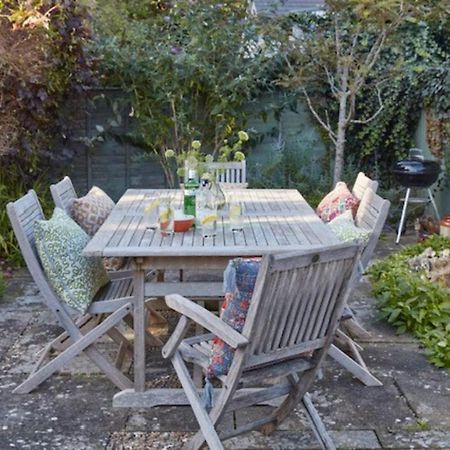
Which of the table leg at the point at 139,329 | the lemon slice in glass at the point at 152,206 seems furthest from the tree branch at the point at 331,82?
the table leg at the point at 139,329

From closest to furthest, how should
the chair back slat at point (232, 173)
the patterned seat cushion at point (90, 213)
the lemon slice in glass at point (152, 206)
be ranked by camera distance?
the lemon slice in glass at point (152, 206), the patterned seat cushion at point (90, 213), the chair back slat at point (232, 173)

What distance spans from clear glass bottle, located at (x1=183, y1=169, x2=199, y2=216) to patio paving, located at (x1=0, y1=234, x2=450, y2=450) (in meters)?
0.87

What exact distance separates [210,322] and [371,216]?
1.73 metres

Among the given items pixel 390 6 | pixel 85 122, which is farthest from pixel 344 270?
pixel 85 122

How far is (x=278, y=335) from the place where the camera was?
2.85 m

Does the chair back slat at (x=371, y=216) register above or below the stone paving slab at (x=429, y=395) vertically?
above

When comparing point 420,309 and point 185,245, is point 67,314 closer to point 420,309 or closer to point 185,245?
point 185,245

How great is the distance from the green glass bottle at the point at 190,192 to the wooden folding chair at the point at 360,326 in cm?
96

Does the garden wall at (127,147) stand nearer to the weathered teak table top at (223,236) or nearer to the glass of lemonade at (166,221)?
the weathered teak table top at (223,236)

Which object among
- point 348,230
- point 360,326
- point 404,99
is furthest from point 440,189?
point 348,230

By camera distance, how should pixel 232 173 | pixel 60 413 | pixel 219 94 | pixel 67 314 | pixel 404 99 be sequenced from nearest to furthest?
pixel 60 413, pixel 67 314, pixel 232 173, pixel 219 94, pixel 404 99

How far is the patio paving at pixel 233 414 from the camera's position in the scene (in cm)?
321

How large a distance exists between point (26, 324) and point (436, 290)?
264 centimetres

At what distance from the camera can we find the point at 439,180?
757 centimetres
